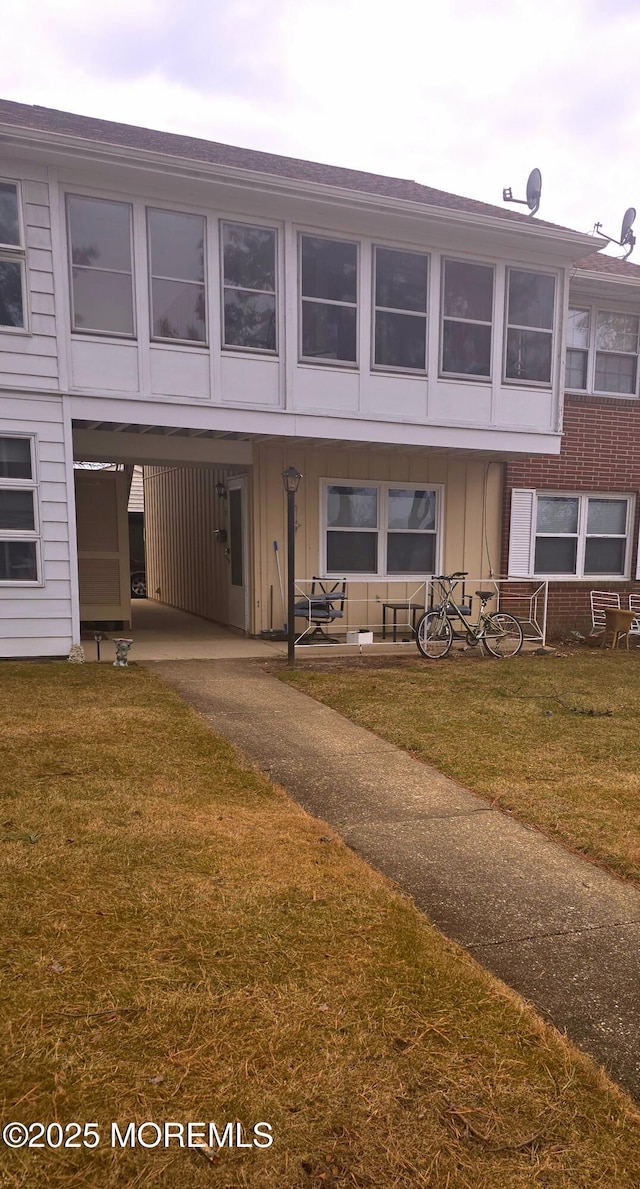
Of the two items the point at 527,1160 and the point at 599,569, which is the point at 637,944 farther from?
the point at 599,569

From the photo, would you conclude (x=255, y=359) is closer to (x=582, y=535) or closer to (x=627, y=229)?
(x=582, y=535)

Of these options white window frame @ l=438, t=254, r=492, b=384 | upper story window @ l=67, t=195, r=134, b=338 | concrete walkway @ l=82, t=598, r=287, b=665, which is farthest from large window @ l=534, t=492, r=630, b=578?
upper story window @ l=67, t=195, r=134, b=338

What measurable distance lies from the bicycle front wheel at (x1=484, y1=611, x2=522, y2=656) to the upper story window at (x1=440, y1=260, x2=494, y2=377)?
352cm

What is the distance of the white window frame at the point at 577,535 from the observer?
11547 millimetres

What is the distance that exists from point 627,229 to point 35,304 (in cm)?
1175

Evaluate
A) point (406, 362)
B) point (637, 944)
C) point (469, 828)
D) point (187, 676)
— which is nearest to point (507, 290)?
point (406, 362)

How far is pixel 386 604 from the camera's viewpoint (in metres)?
10.2

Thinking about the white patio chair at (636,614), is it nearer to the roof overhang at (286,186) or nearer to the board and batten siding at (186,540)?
the roof overhang at (286,186)

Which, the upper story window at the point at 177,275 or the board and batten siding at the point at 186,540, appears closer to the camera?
the upper story window at the point at 177,275

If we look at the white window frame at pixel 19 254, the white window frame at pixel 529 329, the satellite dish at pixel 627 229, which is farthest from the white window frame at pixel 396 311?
the satellite dish at pixel 627 229

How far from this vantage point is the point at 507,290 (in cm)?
999

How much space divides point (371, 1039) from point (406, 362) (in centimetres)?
892

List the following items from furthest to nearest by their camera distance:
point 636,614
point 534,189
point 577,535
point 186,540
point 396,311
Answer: point 186,540 < point 577,535 < point 534,189 < point 636,614 < point 396,311

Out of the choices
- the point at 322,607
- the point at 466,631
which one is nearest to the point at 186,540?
the point at 322,607
